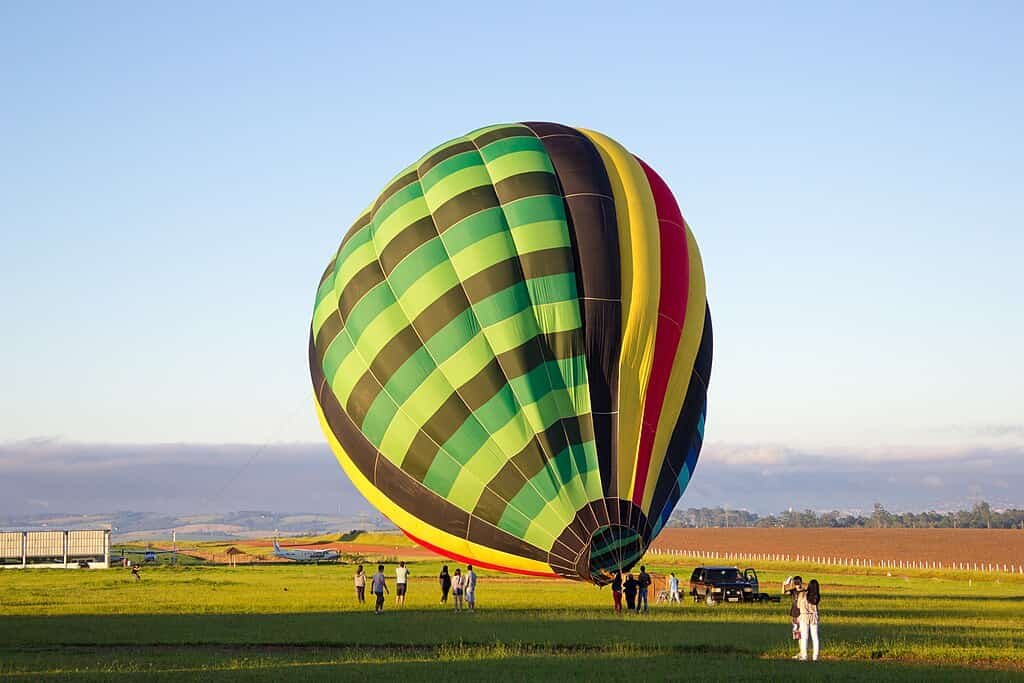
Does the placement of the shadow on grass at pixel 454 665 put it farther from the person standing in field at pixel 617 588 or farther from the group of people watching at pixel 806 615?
the person standing in field at pixel 617 588

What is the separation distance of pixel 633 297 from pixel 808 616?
9089mm

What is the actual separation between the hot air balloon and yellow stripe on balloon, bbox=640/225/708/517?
0.06 meters

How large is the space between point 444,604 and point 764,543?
119774 millimetres

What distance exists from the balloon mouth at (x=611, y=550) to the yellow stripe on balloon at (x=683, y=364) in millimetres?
852

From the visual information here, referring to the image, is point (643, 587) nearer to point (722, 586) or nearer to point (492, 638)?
point (722, 586)

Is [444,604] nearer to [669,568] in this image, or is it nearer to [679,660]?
[679,660]

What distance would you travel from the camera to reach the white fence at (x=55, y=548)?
8538cm

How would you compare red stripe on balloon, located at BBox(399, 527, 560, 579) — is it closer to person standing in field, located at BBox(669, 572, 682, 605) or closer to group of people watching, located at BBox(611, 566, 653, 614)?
group of people watching, located at BBox(611, 566, 653, 614)

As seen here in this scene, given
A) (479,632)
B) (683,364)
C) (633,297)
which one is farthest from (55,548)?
(633,297)

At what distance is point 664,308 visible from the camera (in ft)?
98.4

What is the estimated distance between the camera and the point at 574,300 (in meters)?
28.5

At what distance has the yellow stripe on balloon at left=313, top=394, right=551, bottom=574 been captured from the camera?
2870 cm

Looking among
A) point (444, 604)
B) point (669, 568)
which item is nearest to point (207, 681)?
point (444, 604)

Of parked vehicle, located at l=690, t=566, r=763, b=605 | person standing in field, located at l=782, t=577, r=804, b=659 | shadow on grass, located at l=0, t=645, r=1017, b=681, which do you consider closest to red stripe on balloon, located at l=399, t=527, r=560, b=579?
A: shadow on grass, located at l=0, t=645, r=1017, b=681
